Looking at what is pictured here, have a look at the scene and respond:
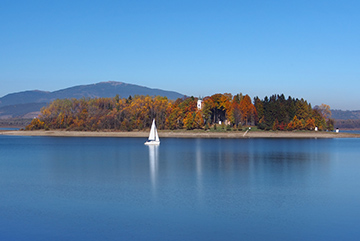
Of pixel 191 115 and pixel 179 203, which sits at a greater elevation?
pixel 191 115

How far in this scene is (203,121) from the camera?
396 feet

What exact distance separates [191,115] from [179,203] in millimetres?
93313

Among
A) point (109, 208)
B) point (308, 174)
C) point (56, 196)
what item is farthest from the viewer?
point (308, 174)

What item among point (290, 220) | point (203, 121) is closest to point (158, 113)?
point (203, 121)

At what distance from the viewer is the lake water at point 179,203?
1977cm

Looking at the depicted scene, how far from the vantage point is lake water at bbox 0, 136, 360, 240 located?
19.8m

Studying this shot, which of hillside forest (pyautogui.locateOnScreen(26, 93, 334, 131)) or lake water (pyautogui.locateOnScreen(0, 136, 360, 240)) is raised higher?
hillside forest (pyautogui.locateOnScreen(26, 93, 334, 131))

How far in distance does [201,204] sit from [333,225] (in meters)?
7.57

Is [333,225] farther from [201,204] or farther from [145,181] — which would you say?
[145,181]

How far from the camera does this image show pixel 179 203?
83.9ft

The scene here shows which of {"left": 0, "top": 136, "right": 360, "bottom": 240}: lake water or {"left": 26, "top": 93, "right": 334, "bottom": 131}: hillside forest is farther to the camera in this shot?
{"left": 26, "top": 93, "right": 334, "bottom": 131}: hillside forest

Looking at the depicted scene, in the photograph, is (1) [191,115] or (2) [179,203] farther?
(1) [191,115]

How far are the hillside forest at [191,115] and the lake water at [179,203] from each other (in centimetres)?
7456

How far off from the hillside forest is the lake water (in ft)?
245
